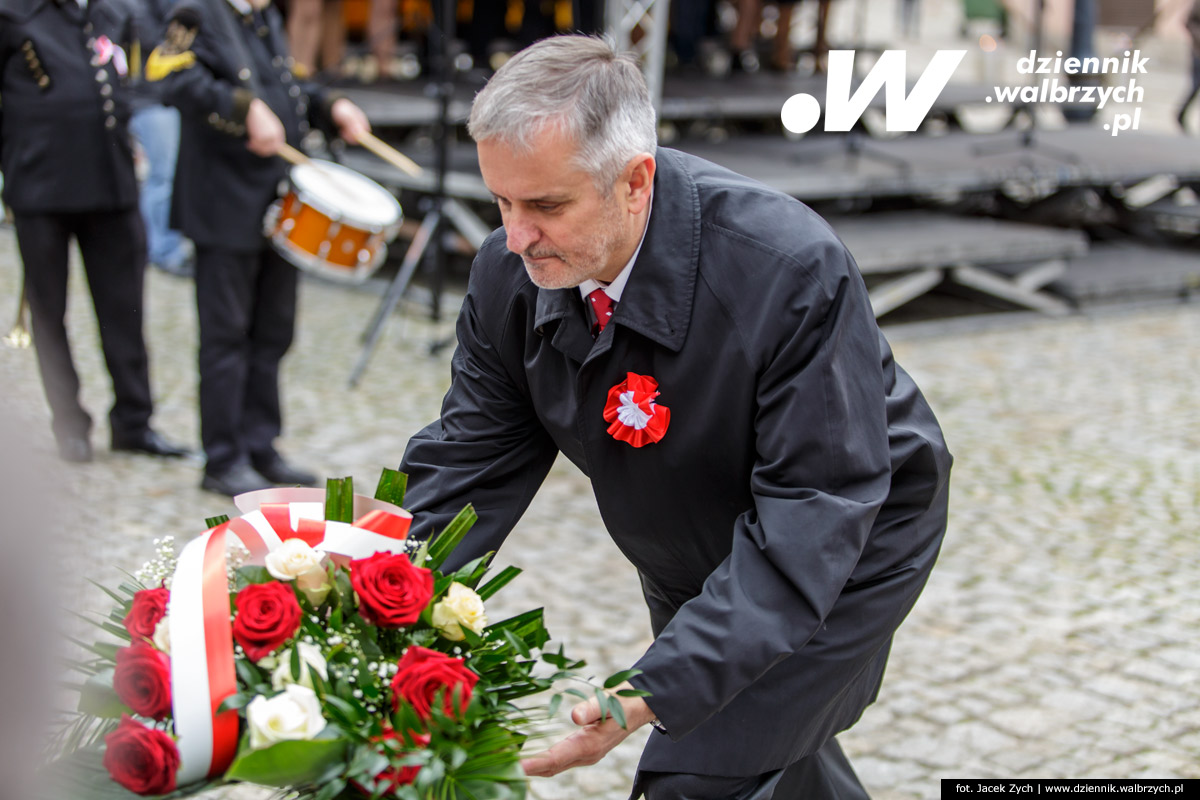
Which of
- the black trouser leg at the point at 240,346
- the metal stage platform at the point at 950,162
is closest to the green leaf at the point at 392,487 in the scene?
the black trouser leg at the point at 240,346

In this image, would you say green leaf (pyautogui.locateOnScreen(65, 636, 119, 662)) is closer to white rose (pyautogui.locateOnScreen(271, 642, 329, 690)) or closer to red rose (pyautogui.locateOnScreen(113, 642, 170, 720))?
red rose (pyautogui.locateOnScreen(113, 642, 170, 720))

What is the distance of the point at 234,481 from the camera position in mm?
5109

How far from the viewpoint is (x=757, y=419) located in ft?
6.49

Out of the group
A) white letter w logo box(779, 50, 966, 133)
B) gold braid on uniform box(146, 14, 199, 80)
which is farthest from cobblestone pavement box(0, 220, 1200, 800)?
white letter w logo box(779, 50, 966, 133)

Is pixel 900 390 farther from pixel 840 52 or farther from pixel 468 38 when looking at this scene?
pixel 468 38

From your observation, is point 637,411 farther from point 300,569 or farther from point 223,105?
point 223,105

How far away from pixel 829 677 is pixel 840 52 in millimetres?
1923

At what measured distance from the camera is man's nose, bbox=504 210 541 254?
6.25 feet

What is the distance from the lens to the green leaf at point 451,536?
6.61 ft

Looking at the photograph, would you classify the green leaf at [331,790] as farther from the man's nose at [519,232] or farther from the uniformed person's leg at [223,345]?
the uniformed person's leg at [223,345]

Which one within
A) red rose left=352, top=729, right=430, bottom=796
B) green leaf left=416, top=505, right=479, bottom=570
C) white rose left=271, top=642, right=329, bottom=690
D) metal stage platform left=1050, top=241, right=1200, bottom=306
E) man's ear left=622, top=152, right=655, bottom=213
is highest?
man's ear left=622, top=152, right=655, bottom=213

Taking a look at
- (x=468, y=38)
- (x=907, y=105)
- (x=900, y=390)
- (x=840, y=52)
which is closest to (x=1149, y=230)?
(x=468, y=38)

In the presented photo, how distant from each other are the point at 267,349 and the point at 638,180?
3.61m

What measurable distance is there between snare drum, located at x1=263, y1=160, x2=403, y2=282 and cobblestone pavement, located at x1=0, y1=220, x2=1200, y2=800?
2.96 feet
